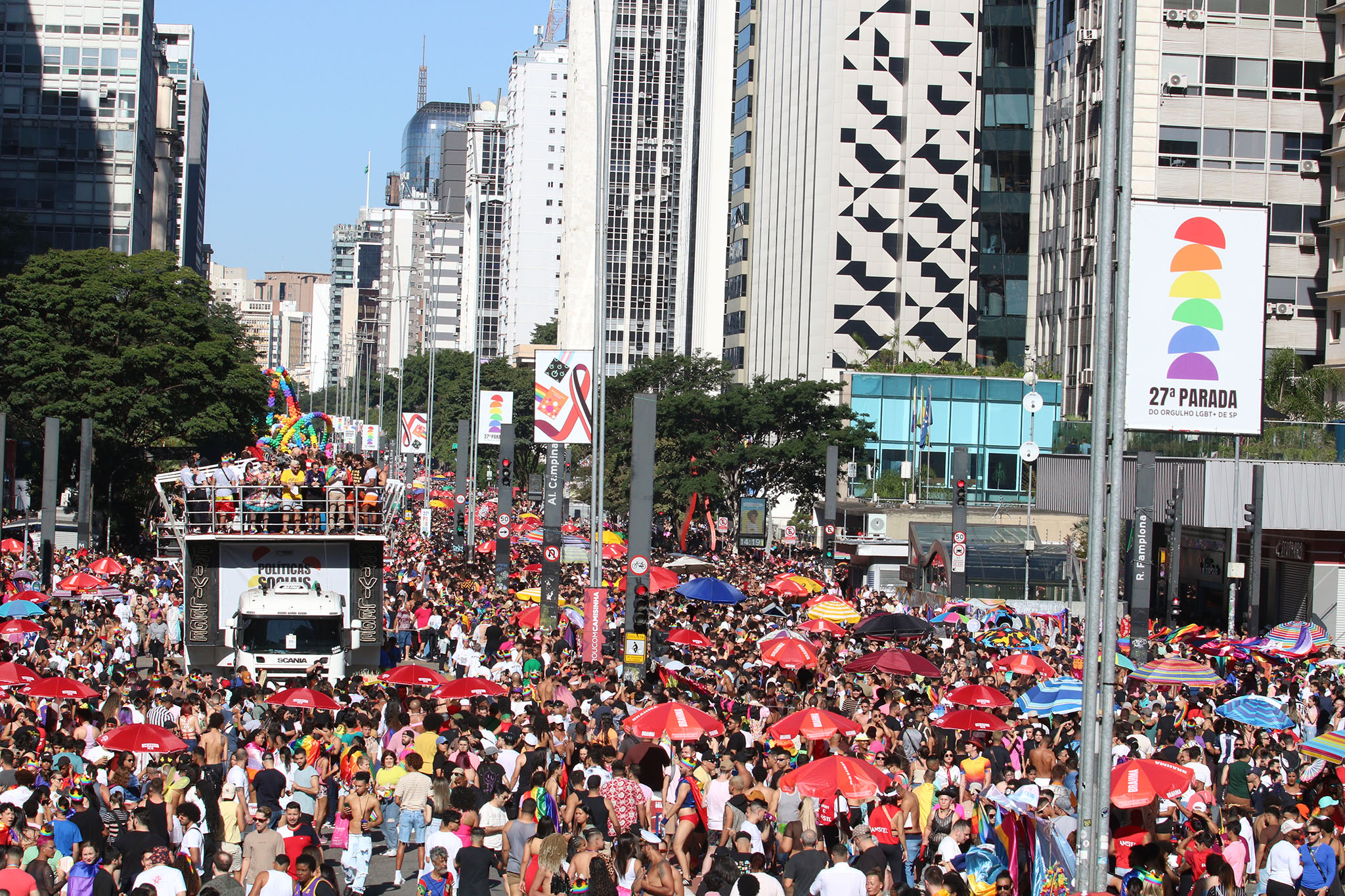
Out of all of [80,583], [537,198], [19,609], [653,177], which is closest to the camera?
[19,609]

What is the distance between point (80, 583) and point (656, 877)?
23958 mm

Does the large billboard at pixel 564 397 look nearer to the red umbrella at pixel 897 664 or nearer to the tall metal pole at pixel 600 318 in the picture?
the tall metal pole at pixel 600 318

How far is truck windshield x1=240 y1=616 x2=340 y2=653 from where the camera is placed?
2477cm

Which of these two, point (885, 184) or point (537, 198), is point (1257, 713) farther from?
point (537, 198)

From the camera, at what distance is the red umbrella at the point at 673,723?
15305 mm

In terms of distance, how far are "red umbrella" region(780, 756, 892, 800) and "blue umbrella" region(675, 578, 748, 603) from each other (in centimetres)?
1738

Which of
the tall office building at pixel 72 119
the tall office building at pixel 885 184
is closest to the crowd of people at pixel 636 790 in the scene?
the tall office building at pixel 885 184

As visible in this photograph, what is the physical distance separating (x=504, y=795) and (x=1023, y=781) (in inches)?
185

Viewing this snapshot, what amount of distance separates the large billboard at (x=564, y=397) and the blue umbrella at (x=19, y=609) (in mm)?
9729

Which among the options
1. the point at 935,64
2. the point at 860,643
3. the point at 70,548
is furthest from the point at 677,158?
the point at 860,643

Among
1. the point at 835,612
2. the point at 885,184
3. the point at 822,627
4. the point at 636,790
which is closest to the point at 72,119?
the point at 885,184

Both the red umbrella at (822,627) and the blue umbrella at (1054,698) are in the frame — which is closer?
the blue umbrella at (1054,698)

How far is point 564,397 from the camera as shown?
31469 mm

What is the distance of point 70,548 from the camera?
1944 inches
